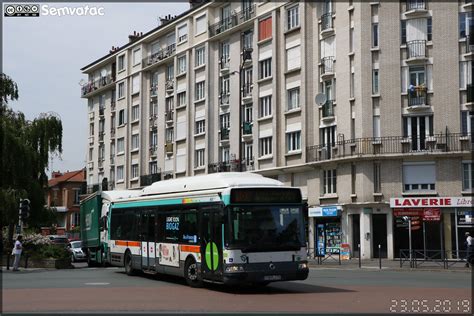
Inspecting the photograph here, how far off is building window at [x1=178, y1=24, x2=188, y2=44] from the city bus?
124 feet

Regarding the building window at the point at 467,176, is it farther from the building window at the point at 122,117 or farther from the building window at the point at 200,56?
the building window at the point at 122,117

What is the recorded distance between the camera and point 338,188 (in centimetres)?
4225

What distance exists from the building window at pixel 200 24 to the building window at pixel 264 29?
768cm

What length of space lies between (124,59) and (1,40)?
44957mm

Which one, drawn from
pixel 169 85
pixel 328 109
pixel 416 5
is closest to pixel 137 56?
pixel 169 85

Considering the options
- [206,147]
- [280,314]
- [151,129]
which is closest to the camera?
[280,314]

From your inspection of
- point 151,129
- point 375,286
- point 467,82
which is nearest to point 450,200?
point 467,82

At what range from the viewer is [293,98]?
46.0m

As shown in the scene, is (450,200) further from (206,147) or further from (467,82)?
(206,147)

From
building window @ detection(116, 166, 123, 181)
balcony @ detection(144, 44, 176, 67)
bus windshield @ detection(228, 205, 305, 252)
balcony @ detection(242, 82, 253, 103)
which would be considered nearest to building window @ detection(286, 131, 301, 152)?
balcony @ detection(242, 82, 253, 103)

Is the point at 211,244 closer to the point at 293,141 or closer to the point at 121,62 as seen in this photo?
the point at 293,141

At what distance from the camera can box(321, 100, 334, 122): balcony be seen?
43000mm

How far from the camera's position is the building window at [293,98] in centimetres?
4553

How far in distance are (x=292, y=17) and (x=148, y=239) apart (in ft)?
88.8
